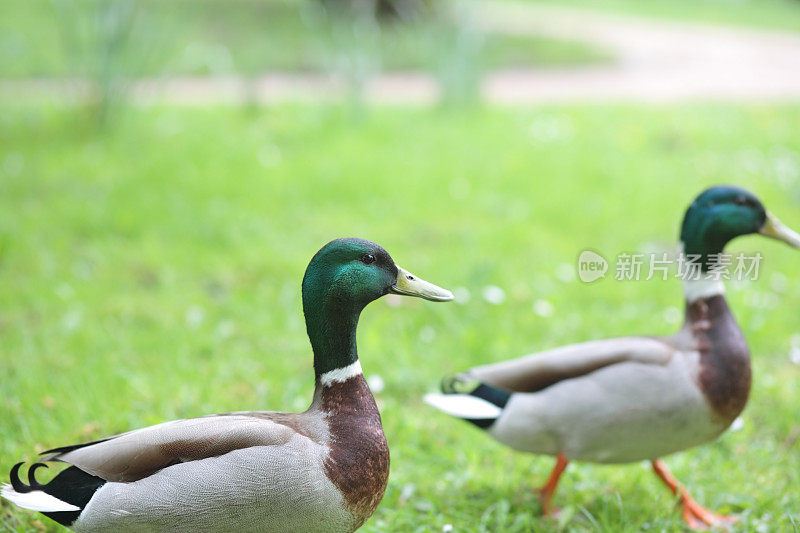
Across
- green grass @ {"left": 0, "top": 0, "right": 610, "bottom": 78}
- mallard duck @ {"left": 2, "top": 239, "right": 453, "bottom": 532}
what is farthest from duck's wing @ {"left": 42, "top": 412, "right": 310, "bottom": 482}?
green grass @ {"left": 0, "top": 0, "right": 610, "bottom": 78}

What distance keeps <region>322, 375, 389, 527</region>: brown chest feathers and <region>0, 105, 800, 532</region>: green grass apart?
1.67 feet

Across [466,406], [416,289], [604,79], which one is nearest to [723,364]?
[466,406]

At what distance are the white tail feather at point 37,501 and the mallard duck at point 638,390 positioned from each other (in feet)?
3.61

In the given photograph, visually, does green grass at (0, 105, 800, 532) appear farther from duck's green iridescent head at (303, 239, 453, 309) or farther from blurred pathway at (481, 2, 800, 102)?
blurred pathway at (481, 2, 800, 102)

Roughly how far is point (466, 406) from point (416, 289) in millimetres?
621

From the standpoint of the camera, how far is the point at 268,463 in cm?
184

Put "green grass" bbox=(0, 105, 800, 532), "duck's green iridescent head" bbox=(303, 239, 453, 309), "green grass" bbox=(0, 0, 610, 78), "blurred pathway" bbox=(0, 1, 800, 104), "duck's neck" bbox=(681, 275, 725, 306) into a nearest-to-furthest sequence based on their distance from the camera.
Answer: "duck's green iridescent head" bbox=(303, 239, 453, 309) < "duck's neck" bbox=(681, 275, 725, 306) < "green grass" bbox=(0, 105, 800, 532) < "green grass" bbox=(0, 0, 610, 78) < "blurred pathway" bbox=(0, 1, 800, 104)

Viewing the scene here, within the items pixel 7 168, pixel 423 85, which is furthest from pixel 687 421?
pixel 423 85

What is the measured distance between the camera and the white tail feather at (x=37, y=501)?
1.84m

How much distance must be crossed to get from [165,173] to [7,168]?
1030 mm

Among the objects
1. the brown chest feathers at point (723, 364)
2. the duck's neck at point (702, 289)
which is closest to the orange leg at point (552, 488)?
the brown chest feathers at point (723, 364)

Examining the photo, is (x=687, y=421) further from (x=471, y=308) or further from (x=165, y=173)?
(x=165, y=173)

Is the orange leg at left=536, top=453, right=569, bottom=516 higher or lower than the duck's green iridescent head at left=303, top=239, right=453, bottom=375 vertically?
lower

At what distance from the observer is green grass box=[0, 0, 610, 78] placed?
665cm
